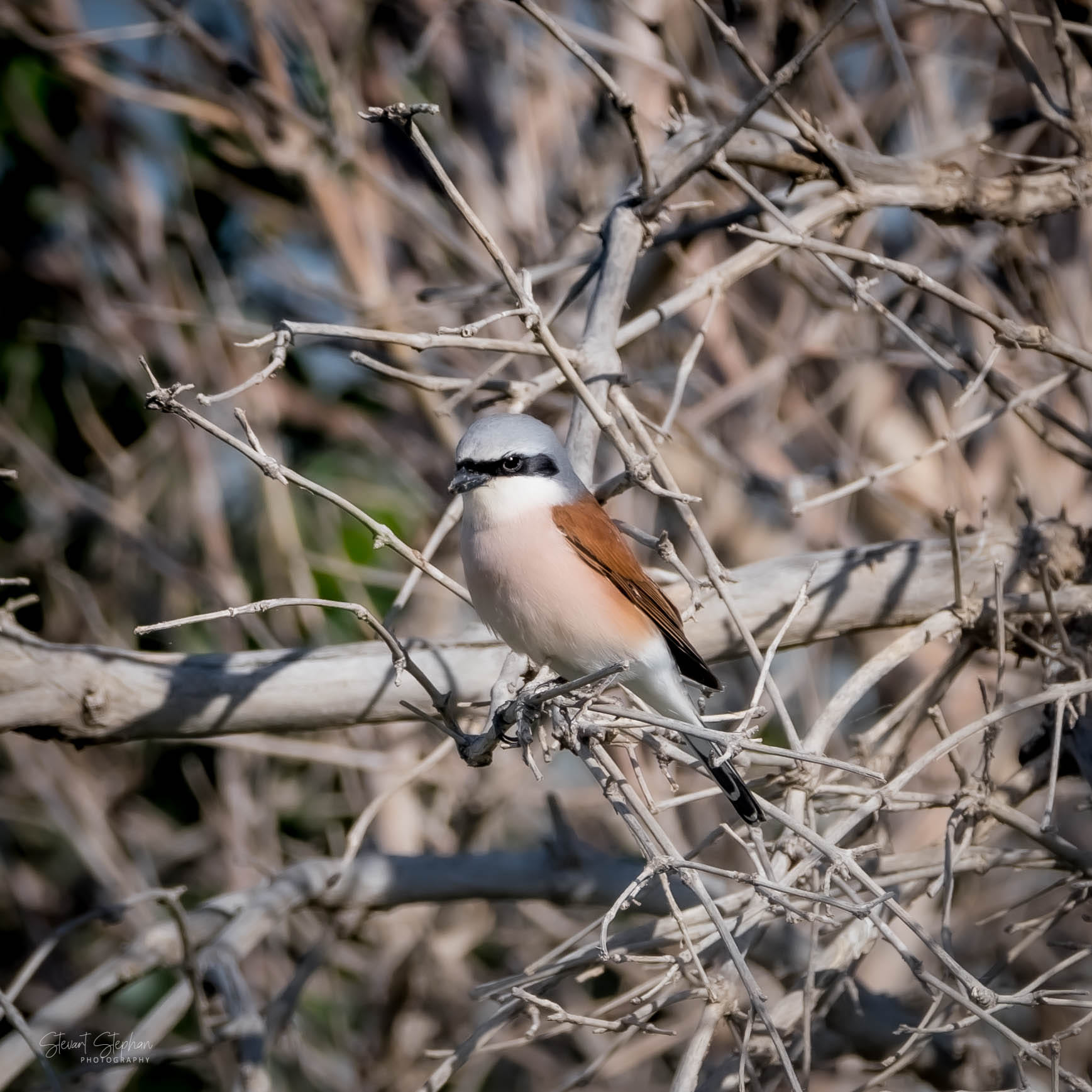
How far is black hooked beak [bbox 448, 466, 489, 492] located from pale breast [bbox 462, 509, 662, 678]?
0.36 ft

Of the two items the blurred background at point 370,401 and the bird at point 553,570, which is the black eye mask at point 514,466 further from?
the blurred background at point 370,401

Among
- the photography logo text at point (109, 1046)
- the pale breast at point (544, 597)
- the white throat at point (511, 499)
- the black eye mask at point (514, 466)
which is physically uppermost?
the black eye mask at point (514, 466)

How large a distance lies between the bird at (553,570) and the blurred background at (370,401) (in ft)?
5.24

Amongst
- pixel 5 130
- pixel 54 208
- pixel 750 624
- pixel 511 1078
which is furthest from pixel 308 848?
pixel 5 130

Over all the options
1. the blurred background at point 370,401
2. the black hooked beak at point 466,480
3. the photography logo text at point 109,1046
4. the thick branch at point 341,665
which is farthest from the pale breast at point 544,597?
the blurred background at point 370,401

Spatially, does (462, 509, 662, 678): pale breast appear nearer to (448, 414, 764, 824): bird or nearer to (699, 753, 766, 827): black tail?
(448, 414, 764, 824): bird

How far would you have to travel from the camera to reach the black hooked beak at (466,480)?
104 inches

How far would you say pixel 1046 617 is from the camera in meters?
2.90

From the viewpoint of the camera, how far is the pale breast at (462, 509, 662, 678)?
8.52 ft

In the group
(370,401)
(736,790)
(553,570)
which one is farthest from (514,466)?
(370,401)

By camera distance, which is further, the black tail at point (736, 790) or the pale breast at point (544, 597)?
the pale breast at point (544, 597)

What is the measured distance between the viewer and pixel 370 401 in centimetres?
571

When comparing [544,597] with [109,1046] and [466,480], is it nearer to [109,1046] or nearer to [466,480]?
[466,480]

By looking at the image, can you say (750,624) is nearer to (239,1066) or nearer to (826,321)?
(239,1066)
